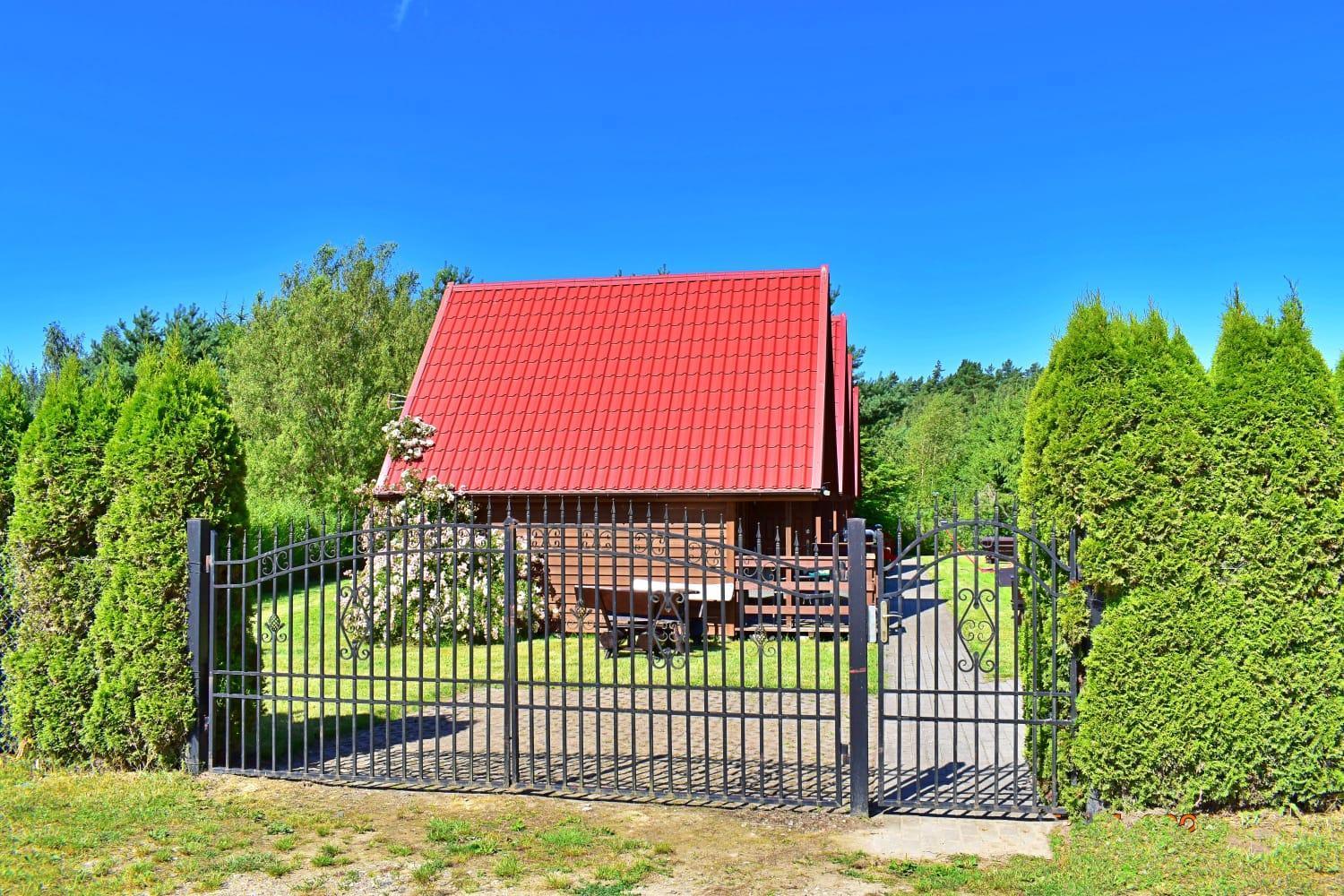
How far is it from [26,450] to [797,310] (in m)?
12.1

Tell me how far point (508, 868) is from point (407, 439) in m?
11.3

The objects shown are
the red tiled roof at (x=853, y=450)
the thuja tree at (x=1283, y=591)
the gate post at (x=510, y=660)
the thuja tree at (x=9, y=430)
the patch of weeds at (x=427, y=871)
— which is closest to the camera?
the patch of weeds at (x=427, y=871)

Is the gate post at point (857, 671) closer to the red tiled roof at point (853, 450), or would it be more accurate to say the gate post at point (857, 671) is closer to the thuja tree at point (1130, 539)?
the thuja tree at point (1130, 539)

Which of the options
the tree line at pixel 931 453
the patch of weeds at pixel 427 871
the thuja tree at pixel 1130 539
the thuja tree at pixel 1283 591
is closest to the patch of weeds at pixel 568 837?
the patch of weeds at pixel 427 871

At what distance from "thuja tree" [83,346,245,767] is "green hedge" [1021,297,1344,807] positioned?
6.86 metres

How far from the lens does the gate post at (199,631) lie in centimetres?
780

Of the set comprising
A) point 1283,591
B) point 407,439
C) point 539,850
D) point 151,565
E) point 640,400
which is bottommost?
point 539,850

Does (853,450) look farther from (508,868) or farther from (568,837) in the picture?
(508,868)

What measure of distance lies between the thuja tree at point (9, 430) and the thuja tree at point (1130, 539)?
8670 mm

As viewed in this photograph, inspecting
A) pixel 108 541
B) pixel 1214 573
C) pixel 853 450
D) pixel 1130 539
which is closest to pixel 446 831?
pixel 108 541

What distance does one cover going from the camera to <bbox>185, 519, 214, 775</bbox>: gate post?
780 cm

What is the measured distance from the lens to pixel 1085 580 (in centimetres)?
665

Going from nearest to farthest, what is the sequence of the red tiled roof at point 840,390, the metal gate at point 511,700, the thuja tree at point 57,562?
the metal gate at point 511,700
the thuja tree at point 57,562
the red tiled roof at point 840,390

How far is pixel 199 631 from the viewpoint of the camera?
7836 mm
